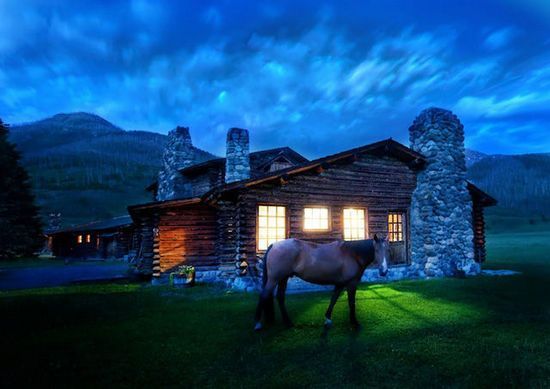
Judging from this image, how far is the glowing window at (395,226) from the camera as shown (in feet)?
59.0

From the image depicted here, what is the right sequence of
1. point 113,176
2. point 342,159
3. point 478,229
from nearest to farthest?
point 342,159
point 478,229
point 113,176

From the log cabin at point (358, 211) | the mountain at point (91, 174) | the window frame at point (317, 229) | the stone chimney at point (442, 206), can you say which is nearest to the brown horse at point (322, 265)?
the log cabin at point (358, 211)

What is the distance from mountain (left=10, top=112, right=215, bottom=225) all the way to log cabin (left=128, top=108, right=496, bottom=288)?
75368mm

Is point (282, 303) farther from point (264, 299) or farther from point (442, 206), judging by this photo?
point (442, 206)

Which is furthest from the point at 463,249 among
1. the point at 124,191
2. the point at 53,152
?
the point at 53,152

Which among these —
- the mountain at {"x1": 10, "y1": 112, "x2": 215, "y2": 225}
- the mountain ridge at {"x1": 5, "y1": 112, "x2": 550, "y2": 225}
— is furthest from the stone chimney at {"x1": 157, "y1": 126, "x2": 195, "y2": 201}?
the mountain at {"x1": 10, "y1": 112, "x2": 215, "y2": 225}

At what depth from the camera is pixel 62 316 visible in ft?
31.4

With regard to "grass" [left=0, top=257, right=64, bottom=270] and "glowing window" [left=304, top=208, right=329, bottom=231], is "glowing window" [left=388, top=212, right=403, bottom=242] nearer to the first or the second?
"glowing window" [left=304, top=208, right=329, bottom=231]

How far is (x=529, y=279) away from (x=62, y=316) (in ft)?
59.7

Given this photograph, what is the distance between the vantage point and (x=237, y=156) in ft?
67.5

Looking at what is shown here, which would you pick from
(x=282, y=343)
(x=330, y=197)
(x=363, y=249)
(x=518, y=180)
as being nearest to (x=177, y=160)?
(x=330, y=197)

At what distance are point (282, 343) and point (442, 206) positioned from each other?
43.4 feet

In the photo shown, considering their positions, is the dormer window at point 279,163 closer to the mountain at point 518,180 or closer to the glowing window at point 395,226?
the glowing window at point 395,226

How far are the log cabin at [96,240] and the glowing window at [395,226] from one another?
28.1 m
